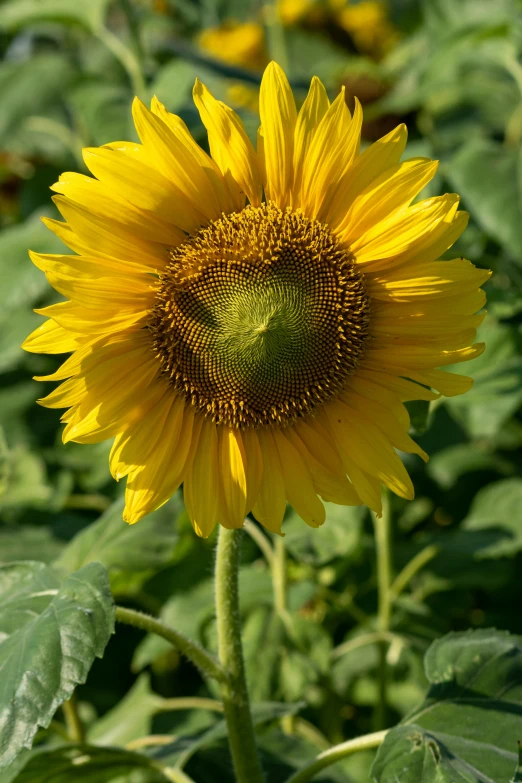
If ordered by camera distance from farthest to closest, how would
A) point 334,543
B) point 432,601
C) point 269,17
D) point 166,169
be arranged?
point 269,17
point 432,601
point 334,543
point 166,169

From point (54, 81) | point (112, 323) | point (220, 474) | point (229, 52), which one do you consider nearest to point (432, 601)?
point (220, 474)

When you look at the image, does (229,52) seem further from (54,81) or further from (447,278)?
(447,278)

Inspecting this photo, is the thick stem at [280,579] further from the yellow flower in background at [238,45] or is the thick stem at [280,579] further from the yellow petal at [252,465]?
the yellow flower in background at [238,45]

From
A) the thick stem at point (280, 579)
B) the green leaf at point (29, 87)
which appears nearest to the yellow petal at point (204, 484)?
the thick stem at point (280, 579)

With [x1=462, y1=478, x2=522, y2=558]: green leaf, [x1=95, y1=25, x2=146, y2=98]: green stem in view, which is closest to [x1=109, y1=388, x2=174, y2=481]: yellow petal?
[x1=462, y1=478, x2=522, y2=558]: green leaf

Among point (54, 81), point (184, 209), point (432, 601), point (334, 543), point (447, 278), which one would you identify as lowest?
point (432, 601)

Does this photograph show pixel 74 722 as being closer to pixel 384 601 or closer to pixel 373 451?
pixel 384 601

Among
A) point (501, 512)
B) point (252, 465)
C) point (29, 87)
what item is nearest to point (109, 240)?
point (252, 465)
